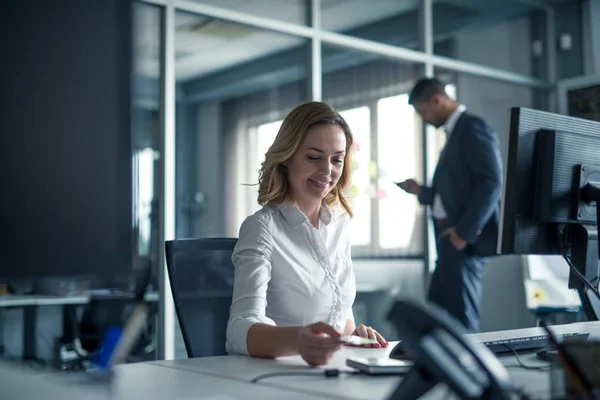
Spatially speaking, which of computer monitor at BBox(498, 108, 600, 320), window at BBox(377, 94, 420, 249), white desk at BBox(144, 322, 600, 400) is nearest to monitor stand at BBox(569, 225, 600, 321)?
computer monitor at BBox(498, 108, 600, 320)

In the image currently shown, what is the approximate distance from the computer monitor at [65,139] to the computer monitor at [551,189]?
110 cm

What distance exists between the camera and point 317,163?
5.98 feet

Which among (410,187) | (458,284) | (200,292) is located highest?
(410,187)

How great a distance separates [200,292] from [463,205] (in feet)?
6.44

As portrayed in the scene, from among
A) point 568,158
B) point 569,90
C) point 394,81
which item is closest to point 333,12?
point 394,81

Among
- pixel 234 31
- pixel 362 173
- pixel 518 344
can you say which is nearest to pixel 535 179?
pixel 518 344

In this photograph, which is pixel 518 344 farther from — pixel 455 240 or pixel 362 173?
pixel 362 173

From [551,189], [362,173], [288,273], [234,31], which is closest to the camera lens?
[551,189]

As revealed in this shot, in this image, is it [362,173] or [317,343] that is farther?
[362,173]

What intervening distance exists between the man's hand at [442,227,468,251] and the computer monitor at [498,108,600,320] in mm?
1750

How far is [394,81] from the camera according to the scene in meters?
4.59

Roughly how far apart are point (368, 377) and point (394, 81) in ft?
12.0

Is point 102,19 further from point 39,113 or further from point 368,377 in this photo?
point 368,377

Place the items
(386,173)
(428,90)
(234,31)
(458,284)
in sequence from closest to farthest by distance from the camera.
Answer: (458,284), (428,90), (234,31), (386,173)
